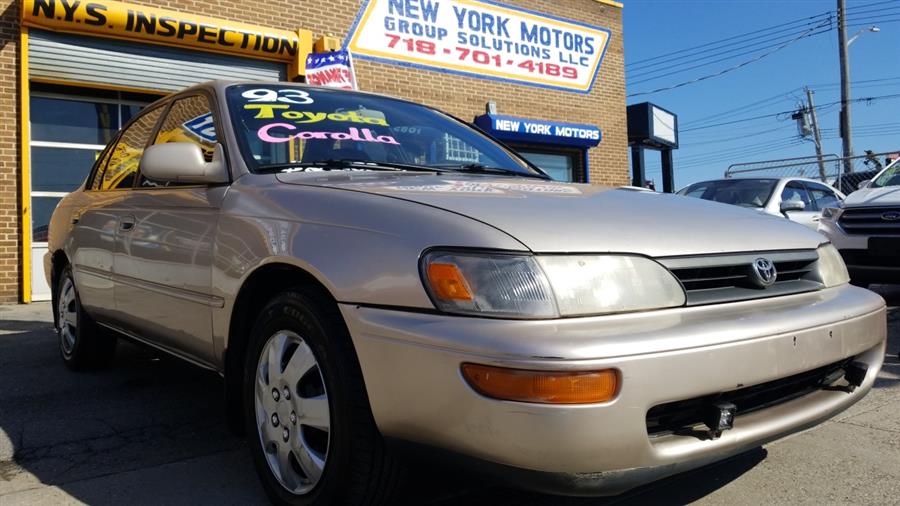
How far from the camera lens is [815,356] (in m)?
2.16

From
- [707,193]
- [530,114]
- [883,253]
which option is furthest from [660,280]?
[530,114]

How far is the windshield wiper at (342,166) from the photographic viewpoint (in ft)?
9.25

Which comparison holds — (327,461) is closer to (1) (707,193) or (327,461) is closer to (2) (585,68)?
(1) (707,193)

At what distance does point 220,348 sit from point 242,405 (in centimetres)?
24

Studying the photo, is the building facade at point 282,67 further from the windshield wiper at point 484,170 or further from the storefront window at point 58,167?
the windshield wiper at point 484,170

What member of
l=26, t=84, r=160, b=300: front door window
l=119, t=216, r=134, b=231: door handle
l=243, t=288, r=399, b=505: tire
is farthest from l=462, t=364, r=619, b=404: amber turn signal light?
l=26, t=84, r=160, b=300: front door window

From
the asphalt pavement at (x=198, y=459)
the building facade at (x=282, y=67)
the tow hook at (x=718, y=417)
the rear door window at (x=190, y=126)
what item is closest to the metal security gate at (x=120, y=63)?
the building facade at (x=282, y=67)

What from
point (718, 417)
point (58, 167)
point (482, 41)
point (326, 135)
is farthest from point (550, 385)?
point (482, 41)

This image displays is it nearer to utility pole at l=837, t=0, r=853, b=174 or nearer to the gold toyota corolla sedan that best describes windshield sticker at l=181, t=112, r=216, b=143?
the gold toyota corolla sedan

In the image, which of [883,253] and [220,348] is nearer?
[220,348]

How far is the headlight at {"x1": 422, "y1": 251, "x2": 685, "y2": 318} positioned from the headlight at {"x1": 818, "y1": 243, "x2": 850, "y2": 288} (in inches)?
39.0

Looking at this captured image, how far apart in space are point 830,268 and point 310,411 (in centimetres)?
196

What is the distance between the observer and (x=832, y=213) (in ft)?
22.7

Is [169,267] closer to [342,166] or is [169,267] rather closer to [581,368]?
[342,166]
